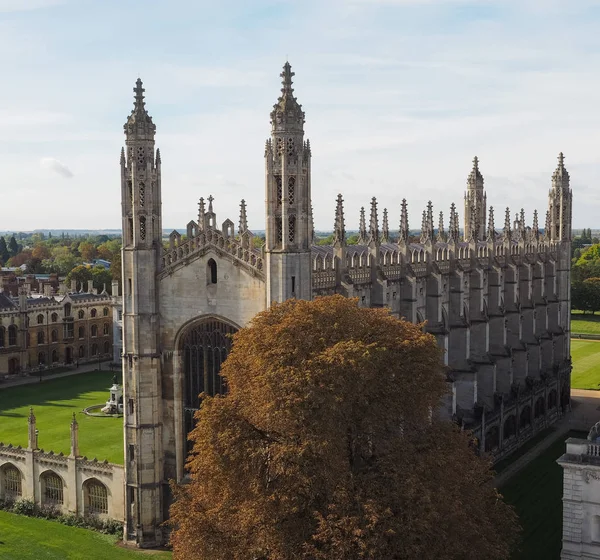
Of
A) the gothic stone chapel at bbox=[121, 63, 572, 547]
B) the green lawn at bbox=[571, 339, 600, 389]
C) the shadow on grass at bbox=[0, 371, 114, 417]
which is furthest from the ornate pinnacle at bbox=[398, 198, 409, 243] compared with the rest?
the shadow on grass at bbox=[0, 371, 114, 417]

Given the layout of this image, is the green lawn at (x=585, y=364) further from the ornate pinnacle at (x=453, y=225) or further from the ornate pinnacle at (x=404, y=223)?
the ornate pinnacle at (x=404, y=223)

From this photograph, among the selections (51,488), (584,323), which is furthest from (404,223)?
(584,323)

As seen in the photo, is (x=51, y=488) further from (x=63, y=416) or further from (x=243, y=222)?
(x=63, y=416)

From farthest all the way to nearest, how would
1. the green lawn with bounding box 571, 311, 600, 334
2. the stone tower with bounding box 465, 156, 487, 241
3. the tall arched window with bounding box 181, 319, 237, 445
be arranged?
the green lawn with bounding box 571, 311, 600, 334
the stone tower with bounding box 465, 156, 487, 241
the tall arched window with bounding box 181, 319, 237, 445

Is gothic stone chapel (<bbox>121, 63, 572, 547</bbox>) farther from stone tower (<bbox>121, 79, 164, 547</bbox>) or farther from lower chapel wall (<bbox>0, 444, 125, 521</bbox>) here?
lower chapel wall (<bbox>0, 444, 125, 521</bbox>)

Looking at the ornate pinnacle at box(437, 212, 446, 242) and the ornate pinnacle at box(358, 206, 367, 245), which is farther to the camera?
the ornate pinnacle at box(437, 212, 446, 242)

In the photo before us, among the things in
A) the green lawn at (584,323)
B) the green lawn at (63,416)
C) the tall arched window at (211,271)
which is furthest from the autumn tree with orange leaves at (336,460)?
the green lawn at (584,323)

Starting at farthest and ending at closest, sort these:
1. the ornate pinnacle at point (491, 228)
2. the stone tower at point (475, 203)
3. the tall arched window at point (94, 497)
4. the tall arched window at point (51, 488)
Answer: the stone tower at point (475, 203)
the ornate pinnacle at point (491, 228)
the tall arched window at point (51, 488)
the tall arched window at point (94, 497)
